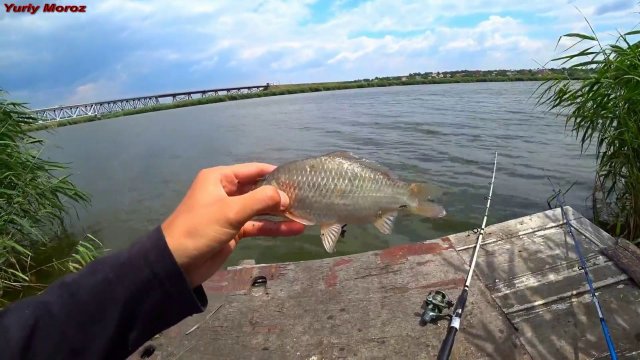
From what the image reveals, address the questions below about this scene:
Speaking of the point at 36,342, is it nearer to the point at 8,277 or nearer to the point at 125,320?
the point at 125,320

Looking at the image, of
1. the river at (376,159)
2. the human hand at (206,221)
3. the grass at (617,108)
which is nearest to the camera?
the human hand at (206,221)

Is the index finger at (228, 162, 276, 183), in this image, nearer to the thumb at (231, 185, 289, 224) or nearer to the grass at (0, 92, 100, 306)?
the thumb at (231, 185, 289, 224)

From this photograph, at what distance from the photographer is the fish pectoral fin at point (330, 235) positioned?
9.29ft

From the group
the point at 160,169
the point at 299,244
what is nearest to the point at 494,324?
the point at 299,244

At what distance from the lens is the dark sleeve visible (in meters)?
1.38

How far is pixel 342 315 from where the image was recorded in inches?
162

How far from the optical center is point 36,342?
137 centimetres

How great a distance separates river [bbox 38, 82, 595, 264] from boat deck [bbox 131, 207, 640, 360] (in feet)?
9.90

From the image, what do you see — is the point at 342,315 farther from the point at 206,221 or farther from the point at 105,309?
the point at 105,309

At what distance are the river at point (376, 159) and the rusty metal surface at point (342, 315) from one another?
9.74 ft

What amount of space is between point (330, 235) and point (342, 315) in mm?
1625

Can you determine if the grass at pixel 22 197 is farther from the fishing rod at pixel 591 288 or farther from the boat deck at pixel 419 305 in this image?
the fishing rod at pixel 591 288

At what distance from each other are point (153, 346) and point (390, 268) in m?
2.70

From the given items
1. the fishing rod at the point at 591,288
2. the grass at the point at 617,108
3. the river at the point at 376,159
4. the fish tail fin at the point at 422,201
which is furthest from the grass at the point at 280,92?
the fish tail fin at the point at 422,201
